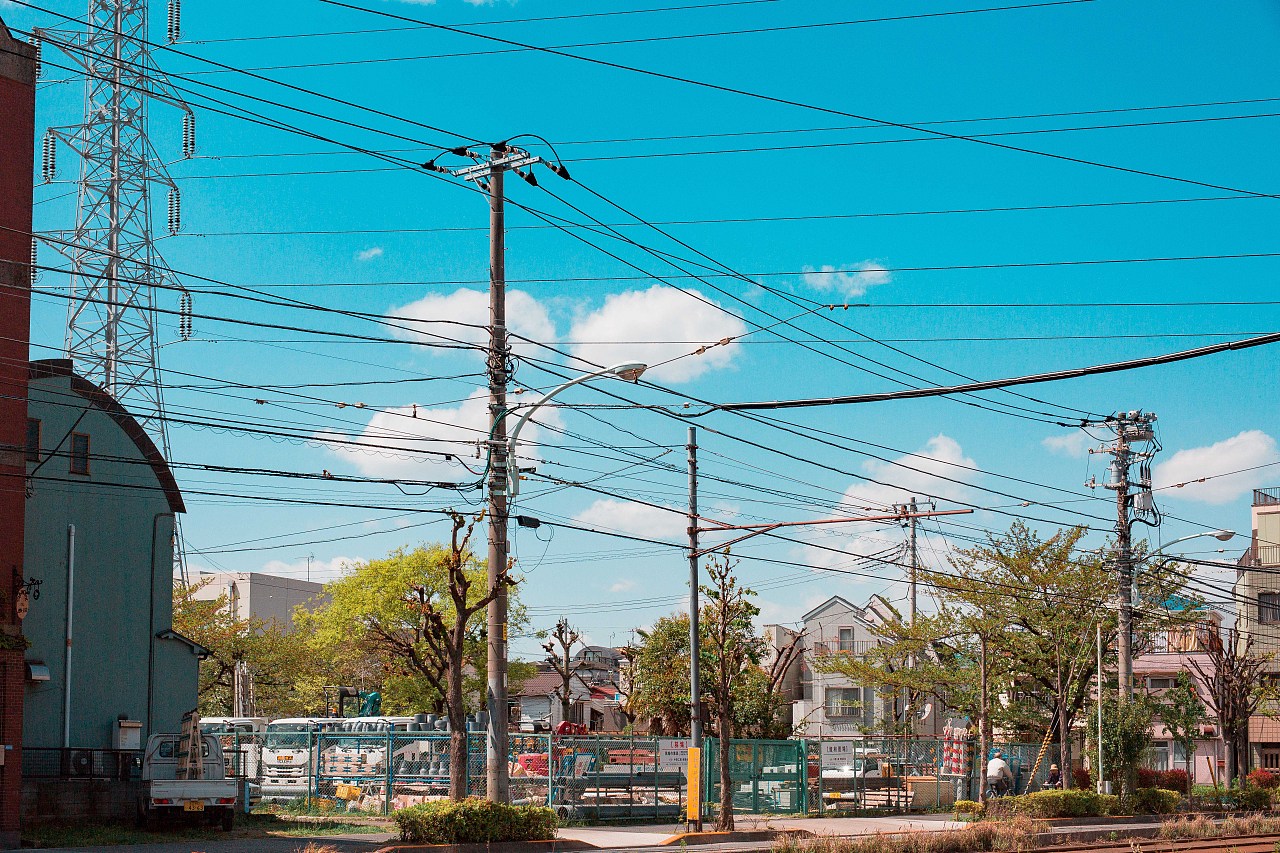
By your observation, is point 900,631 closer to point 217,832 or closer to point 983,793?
point 983,793

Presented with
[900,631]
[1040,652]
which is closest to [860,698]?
[900,631]

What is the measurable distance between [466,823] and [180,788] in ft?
28.8

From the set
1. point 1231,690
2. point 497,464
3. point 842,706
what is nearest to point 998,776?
point 1231,690

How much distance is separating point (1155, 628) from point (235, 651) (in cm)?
4014

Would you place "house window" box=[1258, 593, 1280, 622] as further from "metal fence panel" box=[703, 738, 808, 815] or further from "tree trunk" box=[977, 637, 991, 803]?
"metal fence panel" box=[703, 738, 808, 815]

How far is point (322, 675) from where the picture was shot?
6938 cm

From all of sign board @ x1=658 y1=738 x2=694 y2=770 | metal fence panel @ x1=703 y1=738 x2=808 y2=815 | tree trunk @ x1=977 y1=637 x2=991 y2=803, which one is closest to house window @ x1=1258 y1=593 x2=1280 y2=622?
tree trunk @ x1=977 y1=637 x2=991 y2=803

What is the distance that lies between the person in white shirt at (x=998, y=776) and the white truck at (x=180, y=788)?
1974 cm

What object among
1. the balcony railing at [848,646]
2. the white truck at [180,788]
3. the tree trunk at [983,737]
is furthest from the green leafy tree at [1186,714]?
the white truck at [180,788]

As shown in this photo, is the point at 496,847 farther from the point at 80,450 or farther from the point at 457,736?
the point at 80,450

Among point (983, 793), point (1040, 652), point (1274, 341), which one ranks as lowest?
point (983, 793)

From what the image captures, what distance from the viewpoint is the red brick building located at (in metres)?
26.1

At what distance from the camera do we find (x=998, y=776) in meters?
35.7

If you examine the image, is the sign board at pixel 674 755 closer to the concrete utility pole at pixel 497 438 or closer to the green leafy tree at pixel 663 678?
the concrete utility pole at pixel 497 438
